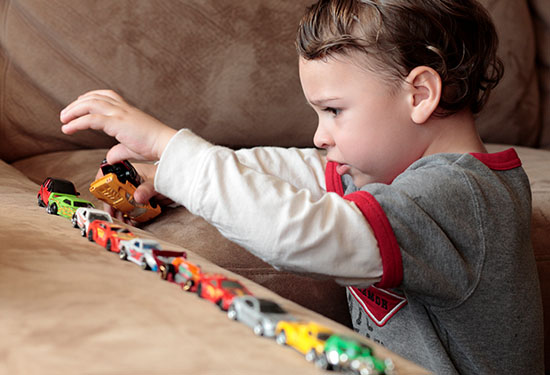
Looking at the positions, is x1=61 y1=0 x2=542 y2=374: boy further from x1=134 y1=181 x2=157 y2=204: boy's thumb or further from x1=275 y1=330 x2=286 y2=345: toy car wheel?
x1=275 y1=330 x2=286 y2=345: toy car wheel

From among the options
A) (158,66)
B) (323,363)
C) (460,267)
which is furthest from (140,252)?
(158,66)

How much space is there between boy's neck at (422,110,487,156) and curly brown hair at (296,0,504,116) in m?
0.02

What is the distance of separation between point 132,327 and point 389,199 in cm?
35

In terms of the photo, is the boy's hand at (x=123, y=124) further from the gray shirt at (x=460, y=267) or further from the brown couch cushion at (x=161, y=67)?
the brown couch cushion at (x=161, y=67)

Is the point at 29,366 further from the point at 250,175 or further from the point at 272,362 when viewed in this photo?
the point at 250,175

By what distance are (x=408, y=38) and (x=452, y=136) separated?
5.8 inches

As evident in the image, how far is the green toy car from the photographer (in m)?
0.72

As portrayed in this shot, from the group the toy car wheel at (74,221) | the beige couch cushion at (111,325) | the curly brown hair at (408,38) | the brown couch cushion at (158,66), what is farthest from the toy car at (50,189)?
the brown couch cushion at (158,66)

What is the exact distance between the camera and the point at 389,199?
662mm

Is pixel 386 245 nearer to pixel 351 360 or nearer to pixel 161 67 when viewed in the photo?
pixel 351 360

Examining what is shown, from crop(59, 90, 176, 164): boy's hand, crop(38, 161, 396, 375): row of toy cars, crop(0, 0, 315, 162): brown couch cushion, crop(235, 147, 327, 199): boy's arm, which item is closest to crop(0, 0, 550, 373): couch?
crop(0, 0, 315, 162): brown couch cushion

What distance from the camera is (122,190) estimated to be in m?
0.92

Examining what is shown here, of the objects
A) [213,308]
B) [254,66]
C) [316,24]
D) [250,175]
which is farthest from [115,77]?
[213,308]

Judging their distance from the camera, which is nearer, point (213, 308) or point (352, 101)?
point (213, 308)
